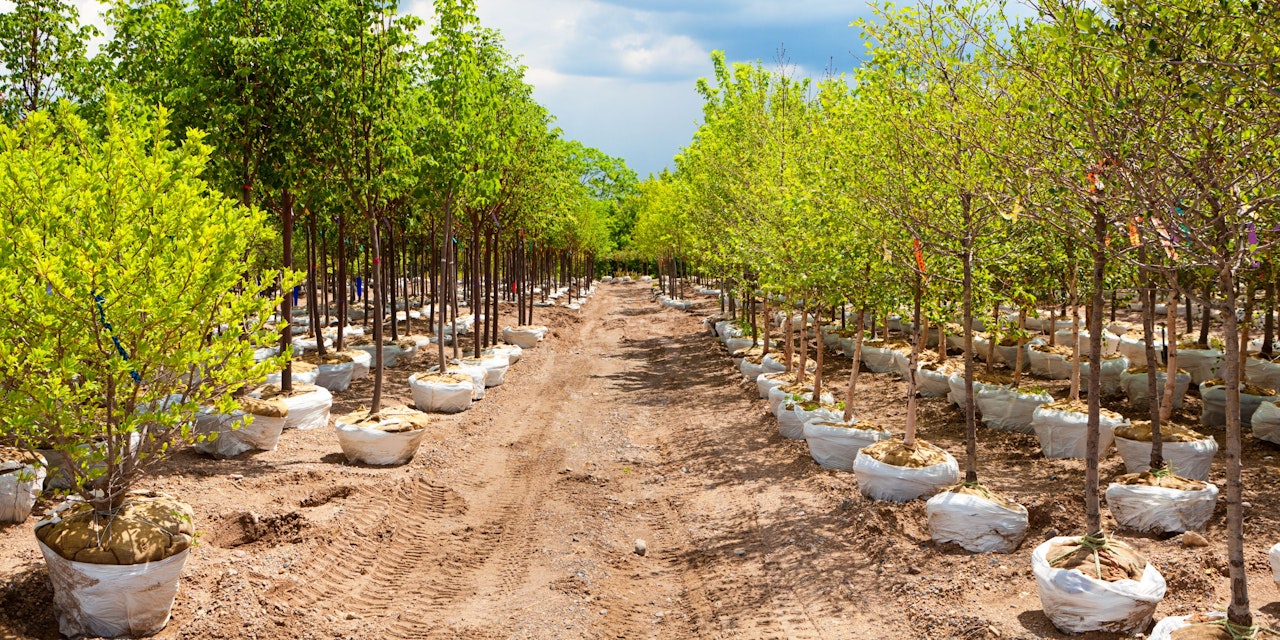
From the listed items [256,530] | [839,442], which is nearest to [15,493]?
[256,530]

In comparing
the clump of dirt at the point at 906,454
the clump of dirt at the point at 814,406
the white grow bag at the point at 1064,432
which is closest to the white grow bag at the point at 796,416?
the clump of dirt at the point at 814,406

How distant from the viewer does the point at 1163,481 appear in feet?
24.6

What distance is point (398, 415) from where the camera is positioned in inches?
421

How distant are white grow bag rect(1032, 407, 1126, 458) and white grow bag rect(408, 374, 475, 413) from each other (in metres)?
8.70

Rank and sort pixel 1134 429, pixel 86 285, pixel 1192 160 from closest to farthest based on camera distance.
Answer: pixel 1192 160 < pixel 86 285 < pixel 1134 429

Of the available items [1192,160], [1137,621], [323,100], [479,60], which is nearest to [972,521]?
[1137,621]

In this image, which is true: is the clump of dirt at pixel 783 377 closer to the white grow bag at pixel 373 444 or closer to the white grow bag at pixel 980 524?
the white grow bag at pixel 373 444

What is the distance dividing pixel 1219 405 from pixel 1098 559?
767 cm

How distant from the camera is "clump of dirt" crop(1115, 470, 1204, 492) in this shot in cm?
740

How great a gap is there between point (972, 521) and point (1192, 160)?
3759 mm

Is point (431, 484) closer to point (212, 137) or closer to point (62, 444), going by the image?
point (62, 444)

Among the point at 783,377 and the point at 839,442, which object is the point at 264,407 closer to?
the point at 839,442

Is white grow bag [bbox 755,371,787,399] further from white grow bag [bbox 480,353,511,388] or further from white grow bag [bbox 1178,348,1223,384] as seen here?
white grow bag [bbox 1178,348,1223,384]

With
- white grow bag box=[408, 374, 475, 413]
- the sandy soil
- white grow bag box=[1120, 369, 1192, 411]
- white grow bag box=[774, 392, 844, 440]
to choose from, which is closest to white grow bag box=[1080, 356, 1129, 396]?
white grow bag box=[1120, 369, 1192, 411]
